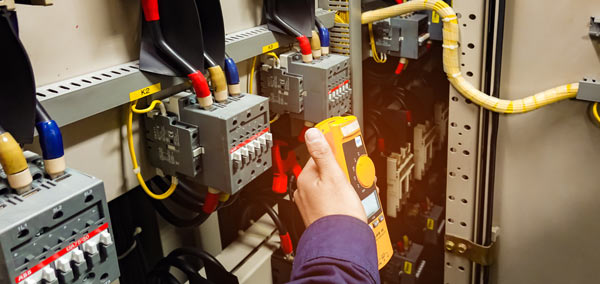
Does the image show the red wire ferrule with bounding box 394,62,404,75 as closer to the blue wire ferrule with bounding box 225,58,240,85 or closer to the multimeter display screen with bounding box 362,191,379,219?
the multimeter display screen with bounding box 362,191,379,219

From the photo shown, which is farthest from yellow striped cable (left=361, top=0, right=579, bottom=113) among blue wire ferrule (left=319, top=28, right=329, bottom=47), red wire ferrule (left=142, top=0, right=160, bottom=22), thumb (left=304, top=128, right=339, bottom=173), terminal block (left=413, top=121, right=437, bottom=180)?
red wire ferrule (left=142, top=0, right=160, bottom=22)

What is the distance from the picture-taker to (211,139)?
947 millimetres

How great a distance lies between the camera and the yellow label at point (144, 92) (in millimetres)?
908

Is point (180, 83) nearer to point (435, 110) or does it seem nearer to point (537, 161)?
point (537, 161)

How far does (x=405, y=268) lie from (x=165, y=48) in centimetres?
108

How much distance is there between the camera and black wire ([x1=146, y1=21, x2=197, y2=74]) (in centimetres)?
93

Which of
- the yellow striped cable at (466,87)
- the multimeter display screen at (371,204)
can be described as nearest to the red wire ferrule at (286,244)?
the multimeter display screen at (371,204)

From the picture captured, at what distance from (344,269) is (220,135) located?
346 mm

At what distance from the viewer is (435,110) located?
1813mm

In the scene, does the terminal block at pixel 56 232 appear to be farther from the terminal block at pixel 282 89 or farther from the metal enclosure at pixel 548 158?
the metal enclosure at pixel 548 158

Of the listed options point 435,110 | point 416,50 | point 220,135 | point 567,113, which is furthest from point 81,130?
point 435,110

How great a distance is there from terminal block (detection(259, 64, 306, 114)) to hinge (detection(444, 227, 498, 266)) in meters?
0.59

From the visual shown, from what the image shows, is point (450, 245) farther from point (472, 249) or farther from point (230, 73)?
point (230, 73)

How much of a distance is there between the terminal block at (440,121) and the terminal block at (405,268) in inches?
16.4
